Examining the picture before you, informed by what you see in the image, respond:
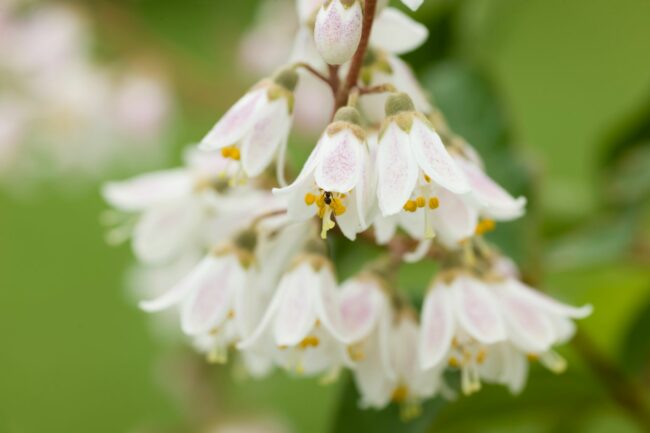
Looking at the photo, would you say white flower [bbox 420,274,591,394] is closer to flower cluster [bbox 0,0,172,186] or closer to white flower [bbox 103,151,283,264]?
white flower [bbox 103,151,283,264]

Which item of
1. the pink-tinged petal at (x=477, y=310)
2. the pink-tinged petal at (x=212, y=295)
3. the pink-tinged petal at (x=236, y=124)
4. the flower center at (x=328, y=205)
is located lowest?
the pink-tinged petal at (x=477, y=310)

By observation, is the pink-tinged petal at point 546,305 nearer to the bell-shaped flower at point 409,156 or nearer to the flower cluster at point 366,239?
the flower cluster at point 366,239

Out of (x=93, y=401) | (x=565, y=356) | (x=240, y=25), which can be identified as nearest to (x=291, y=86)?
(x=565, y=356)

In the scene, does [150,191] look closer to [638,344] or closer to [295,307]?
[295,307]

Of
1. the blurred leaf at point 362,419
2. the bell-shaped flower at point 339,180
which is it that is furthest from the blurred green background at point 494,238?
the bell-shaped flower at point 339,180

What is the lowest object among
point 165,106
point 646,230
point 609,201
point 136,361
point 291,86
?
point 136,361

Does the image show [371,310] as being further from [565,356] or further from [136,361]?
[136,361]
